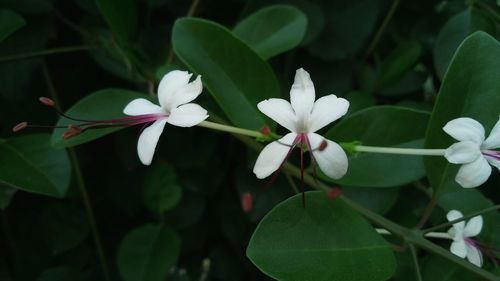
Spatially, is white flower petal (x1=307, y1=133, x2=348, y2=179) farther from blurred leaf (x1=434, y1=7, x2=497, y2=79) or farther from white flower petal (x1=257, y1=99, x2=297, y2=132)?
blurred leaf (x1=434, y1=7, x2=497, y2=79)

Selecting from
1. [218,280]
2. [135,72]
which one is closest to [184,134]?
[135,72]

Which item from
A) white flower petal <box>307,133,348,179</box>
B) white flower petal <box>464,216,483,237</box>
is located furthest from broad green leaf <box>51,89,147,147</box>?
white flower petal <box>464,216,483,237</box>

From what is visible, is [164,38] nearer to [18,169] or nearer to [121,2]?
[121,2]

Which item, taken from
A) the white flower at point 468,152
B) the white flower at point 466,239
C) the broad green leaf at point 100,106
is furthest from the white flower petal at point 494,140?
the broad green leaf at point 100,106

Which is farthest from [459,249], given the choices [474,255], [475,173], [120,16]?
[120,16]

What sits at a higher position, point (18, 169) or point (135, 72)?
point (135, 72)

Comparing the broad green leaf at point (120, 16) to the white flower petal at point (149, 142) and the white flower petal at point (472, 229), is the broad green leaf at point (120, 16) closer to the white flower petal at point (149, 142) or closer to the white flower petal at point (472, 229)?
the white flower petal at point (149, 142)
